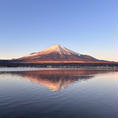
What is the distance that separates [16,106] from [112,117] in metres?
7.97

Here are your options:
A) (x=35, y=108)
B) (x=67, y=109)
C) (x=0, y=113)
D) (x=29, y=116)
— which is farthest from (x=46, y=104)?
(x=0, y=113)

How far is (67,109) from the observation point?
11758 millimetres

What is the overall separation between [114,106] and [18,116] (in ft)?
28.1

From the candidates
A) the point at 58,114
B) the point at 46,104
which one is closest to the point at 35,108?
the point at 46,104

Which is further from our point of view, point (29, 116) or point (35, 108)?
point (35, 108)

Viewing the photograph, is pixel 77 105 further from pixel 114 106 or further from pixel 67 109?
pixel 114 106

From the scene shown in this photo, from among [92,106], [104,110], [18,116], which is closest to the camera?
[18,116]

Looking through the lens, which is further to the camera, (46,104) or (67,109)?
(46,104)

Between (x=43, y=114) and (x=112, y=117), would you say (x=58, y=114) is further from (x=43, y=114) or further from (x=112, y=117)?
(x=112, y=117)

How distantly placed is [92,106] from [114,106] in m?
2.08

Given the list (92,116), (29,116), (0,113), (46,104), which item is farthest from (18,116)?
(92,116)

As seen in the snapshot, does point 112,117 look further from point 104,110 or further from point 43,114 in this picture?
point 43,114

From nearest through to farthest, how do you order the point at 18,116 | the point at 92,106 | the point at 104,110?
1. the point at 18,116
2. the point at 104,110
3. the point at 92,106

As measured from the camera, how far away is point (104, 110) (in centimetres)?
1173
